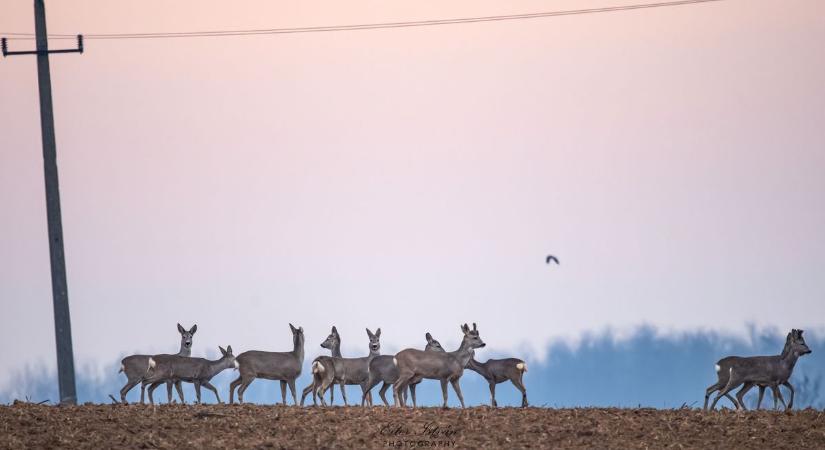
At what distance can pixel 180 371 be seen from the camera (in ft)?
107

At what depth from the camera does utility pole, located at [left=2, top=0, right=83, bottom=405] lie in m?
31.1

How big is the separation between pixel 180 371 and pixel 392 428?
8924 mm

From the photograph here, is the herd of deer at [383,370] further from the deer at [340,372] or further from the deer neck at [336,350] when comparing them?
the deer neck at [336,350]

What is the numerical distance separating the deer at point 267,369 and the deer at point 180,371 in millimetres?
291

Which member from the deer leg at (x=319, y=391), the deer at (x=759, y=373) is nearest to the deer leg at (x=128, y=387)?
the deer leg at (x=319, y=391)

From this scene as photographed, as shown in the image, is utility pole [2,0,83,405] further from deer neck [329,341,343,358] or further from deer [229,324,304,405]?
deer neck [329,341,343,358]

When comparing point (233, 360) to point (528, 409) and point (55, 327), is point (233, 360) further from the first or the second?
point (528, 409)

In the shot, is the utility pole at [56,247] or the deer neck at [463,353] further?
the deer neck at [463,353]

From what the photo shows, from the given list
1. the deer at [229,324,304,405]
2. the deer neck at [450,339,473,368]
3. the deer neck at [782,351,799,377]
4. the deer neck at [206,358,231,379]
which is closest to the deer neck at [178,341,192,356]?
the deer neck at [206,358,231,379]

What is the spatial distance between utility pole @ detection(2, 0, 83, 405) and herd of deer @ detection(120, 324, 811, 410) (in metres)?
1.61

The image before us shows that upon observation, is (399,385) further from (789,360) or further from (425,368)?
(789,360)

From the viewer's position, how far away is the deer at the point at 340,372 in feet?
103

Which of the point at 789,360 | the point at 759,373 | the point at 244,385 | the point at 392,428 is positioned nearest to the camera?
the point at 392,428

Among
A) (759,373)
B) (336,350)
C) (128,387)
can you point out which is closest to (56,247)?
(128,387)
